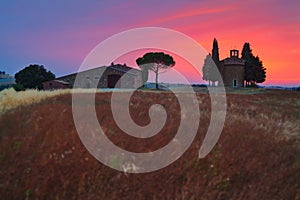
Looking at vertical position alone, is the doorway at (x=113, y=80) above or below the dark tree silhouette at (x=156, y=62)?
below

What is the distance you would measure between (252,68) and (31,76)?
144ft

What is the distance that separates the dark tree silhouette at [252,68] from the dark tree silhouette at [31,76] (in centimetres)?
4079

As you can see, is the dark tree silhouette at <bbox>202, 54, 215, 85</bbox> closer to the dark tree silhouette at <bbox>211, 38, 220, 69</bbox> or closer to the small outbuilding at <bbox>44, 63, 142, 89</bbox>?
the dark tree silhouette at <bbox>211, 38, 220, 69</bbox>

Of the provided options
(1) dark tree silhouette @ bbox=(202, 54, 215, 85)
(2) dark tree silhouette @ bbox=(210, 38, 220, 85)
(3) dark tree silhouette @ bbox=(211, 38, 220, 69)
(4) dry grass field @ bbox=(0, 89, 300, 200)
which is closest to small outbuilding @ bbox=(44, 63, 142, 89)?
(2) dark tree silhouette @ bbox=(210, 38, 220, 85)

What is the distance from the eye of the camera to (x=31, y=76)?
45125 mm

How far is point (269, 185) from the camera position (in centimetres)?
488

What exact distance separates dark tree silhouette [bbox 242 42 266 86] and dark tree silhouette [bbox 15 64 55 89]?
40.8 metres

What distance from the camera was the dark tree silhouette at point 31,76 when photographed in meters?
44.5

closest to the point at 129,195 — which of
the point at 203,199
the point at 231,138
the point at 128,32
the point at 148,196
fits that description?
the point at 148,196

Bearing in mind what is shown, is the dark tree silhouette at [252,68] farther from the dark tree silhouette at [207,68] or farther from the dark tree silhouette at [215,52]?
the dark tree silhouette at [207,68]

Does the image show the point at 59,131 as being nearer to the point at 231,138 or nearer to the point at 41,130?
the point at 41,130

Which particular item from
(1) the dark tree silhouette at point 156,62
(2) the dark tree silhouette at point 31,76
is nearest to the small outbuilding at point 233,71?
(1) the dark tree silhouette at point 156,62

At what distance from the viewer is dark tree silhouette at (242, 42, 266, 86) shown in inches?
2206

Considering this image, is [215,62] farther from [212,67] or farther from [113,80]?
[113,80]
